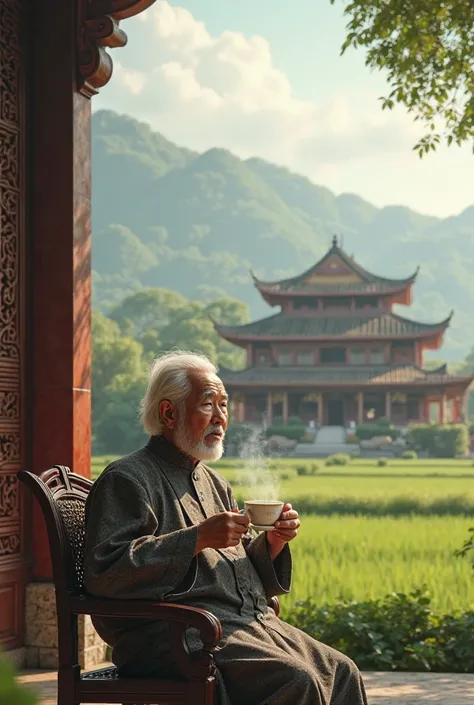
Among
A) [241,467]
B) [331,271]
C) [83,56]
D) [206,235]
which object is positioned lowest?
[241,467]

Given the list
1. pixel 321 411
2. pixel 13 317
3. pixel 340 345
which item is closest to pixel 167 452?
pixel 13 317

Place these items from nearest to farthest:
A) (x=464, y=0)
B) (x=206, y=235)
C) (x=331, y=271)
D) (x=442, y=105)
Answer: (x=464, y=0), (x=442, y=105), (x=331, y=271), (x=206, y=235)

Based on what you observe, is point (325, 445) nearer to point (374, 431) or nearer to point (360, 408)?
point (360, 408)

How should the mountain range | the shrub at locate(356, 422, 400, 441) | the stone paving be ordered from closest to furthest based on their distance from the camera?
the stone paving < the shrub at locate(356, 422, 400, 441) < the mountain range

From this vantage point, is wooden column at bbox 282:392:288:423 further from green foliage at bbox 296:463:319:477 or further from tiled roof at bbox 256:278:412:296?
green foliage at bbox 296:463:319:477

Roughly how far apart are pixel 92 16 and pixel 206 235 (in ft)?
318

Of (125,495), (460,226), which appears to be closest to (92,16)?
(125,495)

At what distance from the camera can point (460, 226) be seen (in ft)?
353

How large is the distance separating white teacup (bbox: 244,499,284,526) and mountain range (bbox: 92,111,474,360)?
8199cm

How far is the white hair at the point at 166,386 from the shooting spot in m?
1.96

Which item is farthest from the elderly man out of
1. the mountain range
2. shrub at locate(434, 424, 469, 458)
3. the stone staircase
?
the mountain range

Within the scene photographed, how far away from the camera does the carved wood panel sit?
331cm

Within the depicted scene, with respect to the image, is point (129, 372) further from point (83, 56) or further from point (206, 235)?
point (206, 235)

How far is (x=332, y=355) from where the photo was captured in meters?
34.9
